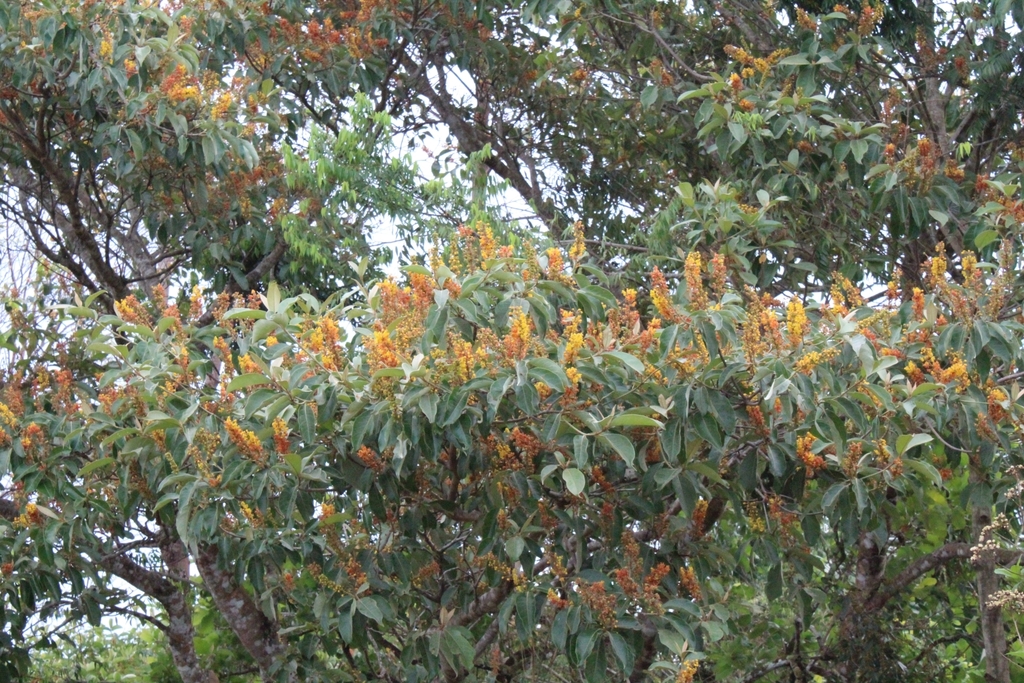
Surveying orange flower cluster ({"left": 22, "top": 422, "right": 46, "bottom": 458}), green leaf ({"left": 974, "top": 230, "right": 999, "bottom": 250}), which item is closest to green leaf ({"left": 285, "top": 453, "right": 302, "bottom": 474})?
Result: orange flower cluster ({"left": 22, "top": 422, "right": 46, "bottom": 458})

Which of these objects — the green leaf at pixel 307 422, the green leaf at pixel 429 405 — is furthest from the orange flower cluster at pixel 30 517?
the green leaf at pixel 429 405

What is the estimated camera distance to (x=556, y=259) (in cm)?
368

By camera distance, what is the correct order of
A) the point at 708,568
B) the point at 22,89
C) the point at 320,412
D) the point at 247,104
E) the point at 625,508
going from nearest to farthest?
the point at 320,412 < the point at 625,508 < the point at 708,568 < the point at 22,89 < the point at 247,104

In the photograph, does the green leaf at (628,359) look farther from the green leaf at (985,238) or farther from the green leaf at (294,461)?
the green leaf at (985,238)

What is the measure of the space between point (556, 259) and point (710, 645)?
252 cm

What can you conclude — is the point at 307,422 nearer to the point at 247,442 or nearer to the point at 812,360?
the point at 247,442

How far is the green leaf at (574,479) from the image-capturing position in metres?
3.35

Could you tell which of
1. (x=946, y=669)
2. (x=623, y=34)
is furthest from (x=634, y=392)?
(x=623, y=34)

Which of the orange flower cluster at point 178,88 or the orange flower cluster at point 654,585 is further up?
the orange flower cluster at point 178,88

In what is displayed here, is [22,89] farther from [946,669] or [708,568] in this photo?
[946,669]

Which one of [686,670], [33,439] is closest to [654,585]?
[686,670]

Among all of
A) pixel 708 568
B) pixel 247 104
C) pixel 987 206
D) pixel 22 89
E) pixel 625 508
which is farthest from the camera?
pixel 247 104

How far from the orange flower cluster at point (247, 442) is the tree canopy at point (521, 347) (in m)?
0.01

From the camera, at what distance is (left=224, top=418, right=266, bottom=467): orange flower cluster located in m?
3.64
